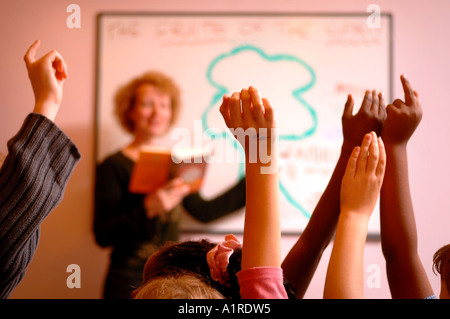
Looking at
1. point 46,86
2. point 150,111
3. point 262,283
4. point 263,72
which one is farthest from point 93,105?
point 262,283

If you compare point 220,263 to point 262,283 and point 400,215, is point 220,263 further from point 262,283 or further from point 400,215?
point 400,215

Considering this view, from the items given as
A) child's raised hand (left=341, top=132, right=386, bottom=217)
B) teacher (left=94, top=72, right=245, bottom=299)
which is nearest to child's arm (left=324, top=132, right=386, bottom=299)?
child's raised hand (left=341, top=132, right=386, bottom=217)

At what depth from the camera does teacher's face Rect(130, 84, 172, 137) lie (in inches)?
54.5

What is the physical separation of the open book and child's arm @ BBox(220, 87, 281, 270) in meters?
0.96

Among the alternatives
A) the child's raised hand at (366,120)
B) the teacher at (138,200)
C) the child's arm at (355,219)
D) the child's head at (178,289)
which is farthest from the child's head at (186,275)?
the teacher at (138,200)

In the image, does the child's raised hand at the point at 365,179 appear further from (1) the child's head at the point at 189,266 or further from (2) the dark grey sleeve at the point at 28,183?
(2) the dark grey sleeve at the point at 28,183

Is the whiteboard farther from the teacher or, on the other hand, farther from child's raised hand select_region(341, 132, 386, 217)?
child's raised hand select_region(341, 132, 386, 217)

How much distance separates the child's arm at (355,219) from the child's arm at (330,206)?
0.34 ft

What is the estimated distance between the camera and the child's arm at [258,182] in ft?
1.32

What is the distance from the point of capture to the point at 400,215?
0.50 metres

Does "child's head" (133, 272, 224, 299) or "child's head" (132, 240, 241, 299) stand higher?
"child's head" (132, 240, 241, 299)

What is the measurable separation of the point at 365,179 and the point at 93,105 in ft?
3.81
